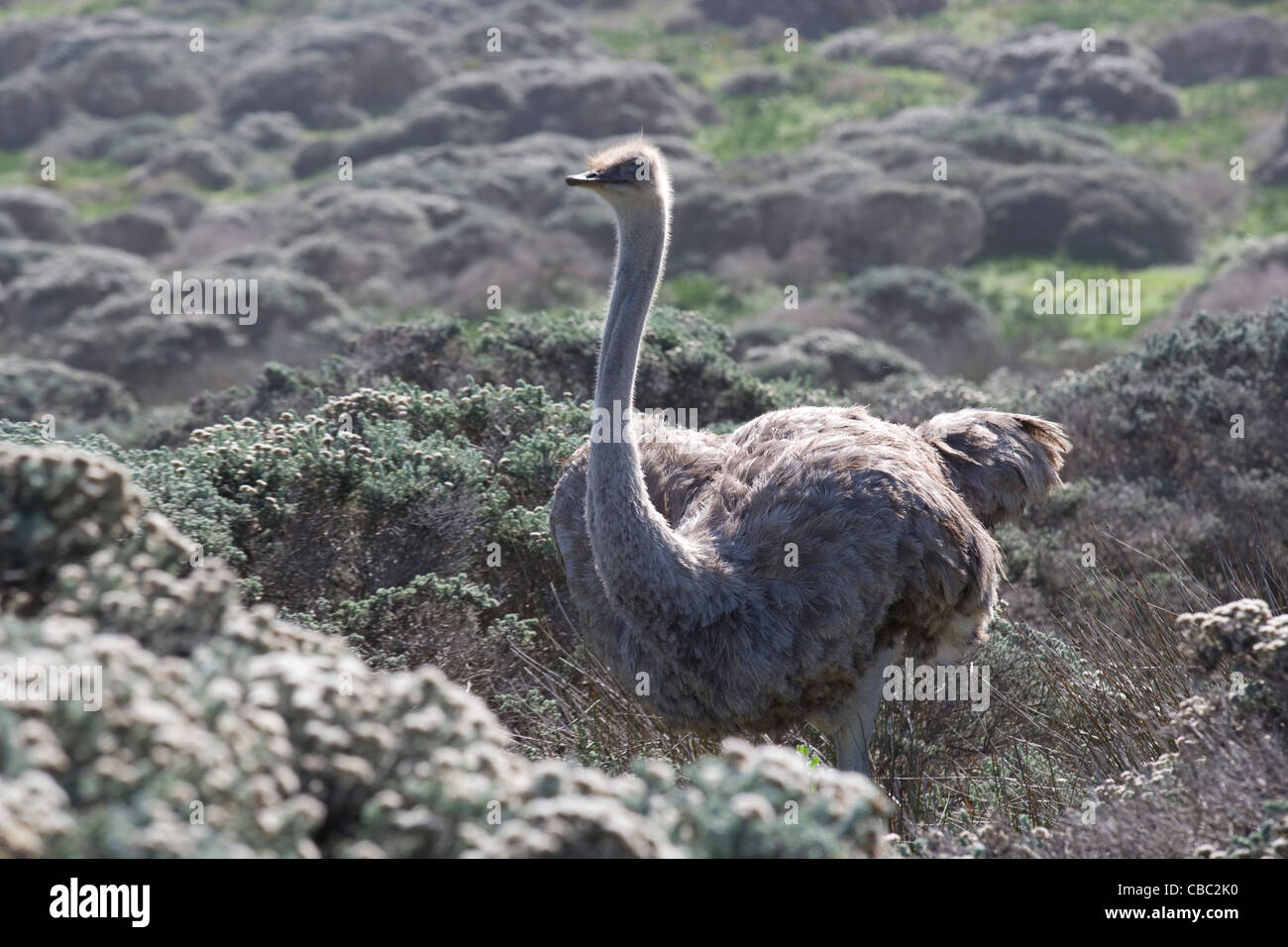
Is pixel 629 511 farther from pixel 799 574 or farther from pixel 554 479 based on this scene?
pixel 554 479

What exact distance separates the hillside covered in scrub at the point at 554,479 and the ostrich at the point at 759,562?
0.49 m

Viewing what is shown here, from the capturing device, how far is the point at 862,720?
5023mm

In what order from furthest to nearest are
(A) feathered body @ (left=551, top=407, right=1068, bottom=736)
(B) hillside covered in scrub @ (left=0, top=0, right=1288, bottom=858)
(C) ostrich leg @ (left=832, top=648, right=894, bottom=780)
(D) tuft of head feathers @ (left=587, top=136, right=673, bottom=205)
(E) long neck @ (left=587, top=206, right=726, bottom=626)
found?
(C) ostrich leg @ (left=832, top=648, right=894, bottom=780), (D) tuft of head feathers @ (left=587, top=136, right=673, bottom=205), (A) feathered body @ (left=551, top=407, right=1068, bottom=736), (E) long neck @ (left=587, top=206, right=726, bottom=626), (B) hillside covered in scrub @ (left=0, top=0, right=1288, bottom=858)

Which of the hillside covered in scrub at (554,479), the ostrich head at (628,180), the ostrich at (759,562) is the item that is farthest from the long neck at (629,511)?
the hillside covered in scrub at (554,479)

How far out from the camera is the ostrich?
458 centimetres

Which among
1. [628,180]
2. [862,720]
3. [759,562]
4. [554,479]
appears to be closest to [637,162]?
[628,180]

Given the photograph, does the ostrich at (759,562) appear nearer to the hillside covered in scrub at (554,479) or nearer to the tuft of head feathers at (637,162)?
the tuft of head feathers at (637,162)

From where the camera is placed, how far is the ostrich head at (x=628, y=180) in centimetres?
471

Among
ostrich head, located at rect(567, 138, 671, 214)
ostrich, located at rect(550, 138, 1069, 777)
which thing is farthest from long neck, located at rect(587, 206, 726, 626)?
ostrich head, located at rect(567, 138, 671, 214)

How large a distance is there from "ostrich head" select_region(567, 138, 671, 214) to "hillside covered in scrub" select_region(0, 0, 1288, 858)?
1763 millimetres

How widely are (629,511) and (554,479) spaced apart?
7.67ft

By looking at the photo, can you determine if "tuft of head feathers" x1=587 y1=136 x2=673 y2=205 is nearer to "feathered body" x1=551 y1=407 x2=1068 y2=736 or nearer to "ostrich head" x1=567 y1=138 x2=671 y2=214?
"ostrich head" x1=567 y1=138 x2=671 y2=214

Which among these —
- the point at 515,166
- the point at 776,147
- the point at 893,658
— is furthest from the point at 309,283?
the point at 893,658
